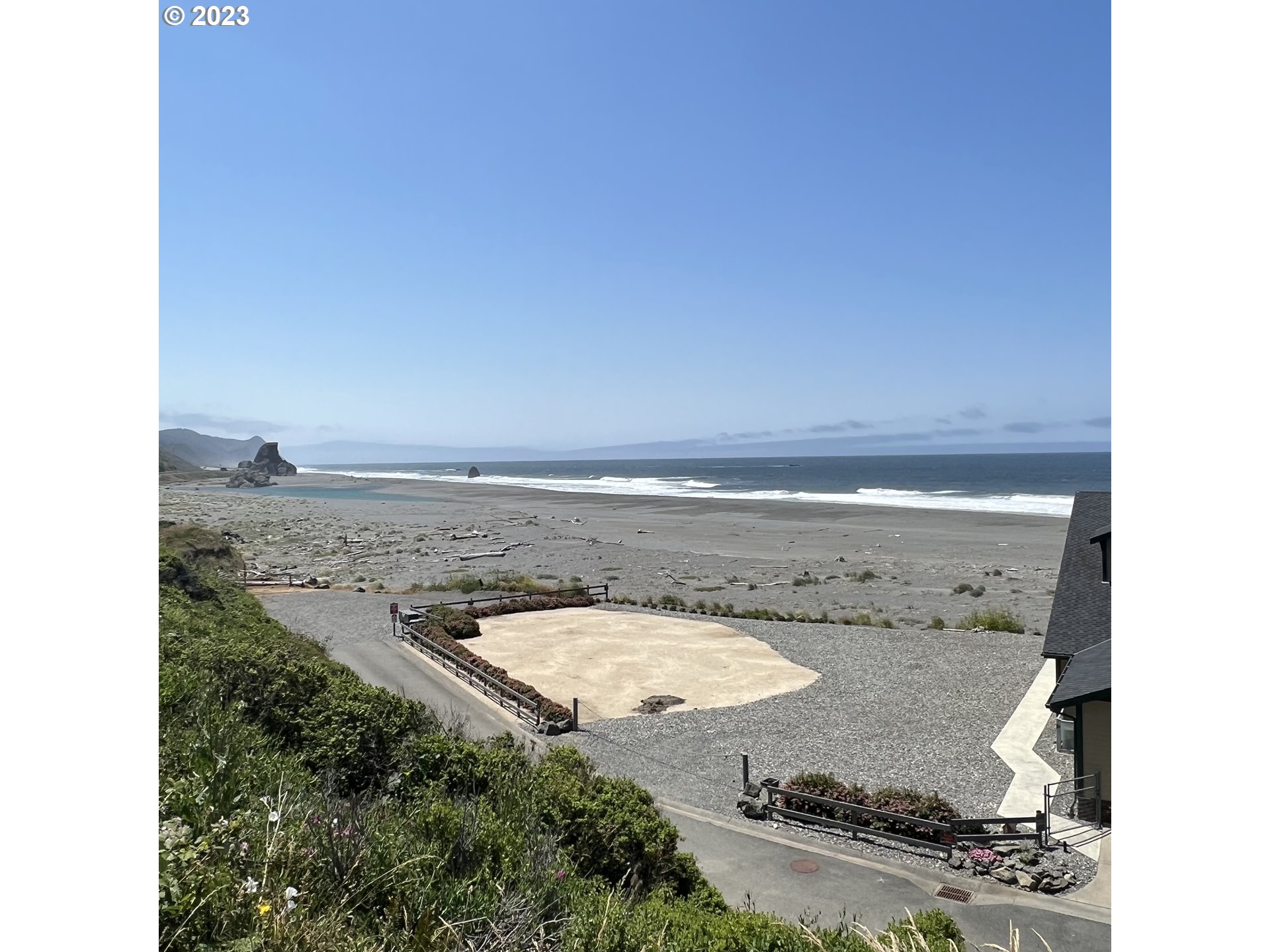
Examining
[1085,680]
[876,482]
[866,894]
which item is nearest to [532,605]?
[1085,680]

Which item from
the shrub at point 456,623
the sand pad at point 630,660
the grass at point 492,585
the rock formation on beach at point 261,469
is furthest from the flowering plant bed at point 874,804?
the rock formation on beach at point 261,469

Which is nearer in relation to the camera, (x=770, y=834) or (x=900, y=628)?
(x=770, y=834)

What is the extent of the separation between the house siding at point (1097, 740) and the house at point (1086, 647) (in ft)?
Answer: 0.03

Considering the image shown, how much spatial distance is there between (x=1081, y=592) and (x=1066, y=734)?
3196 mm

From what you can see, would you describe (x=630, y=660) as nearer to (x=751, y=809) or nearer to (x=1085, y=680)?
(x=751, y=809)

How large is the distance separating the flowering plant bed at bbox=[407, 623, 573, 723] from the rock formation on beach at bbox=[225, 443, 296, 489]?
11320 cm

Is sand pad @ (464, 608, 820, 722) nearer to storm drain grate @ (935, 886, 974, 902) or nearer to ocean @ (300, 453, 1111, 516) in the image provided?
storm drain grate @ (935, 886, 974, 902)

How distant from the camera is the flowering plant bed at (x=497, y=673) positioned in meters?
17.0

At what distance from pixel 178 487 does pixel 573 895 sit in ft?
397
